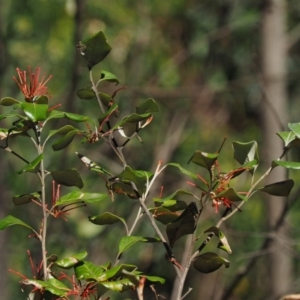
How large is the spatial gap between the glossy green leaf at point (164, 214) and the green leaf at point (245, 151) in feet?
0.32

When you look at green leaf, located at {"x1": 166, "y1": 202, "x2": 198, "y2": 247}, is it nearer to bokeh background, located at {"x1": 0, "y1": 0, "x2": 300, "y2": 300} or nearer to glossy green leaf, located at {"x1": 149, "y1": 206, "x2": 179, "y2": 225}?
glossy green leaf, located at {"x1": 149, "y1": 206, "x2": 179, "y2": 225}

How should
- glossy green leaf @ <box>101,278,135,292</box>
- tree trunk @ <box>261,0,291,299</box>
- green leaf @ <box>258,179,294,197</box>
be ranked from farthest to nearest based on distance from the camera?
1. tree trunk @ <box>261,0,291,299</box>
2. green leaf @ <box>258,179,294,197</box>
3. glossy green leaf @ <box>101,278,135,292</box>

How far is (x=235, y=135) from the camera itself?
3918 millimetres

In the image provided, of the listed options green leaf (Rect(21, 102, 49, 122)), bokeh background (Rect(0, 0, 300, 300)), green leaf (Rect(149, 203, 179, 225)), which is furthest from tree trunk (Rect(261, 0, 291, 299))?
green leaf (Rect(21, 102, 49, 122))

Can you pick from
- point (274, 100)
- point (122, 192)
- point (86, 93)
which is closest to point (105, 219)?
point (122, 192)

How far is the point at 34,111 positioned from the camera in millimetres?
755

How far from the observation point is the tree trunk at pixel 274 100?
2.62 meters

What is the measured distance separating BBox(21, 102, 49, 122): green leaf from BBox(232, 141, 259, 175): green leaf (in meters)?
0.21

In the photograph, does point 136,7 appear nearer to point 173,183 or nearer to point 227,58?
point 227,58

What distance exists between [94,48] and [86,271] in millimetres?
256

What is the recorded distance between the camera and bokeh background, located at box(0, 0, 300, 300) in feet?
9.35

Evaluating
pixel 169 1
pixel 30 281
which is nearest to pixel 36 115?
pixel 30 281

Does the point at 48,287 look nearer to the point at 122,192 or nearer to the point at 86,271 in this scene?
the point at 86,271

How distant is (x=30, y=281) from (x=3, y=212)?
167cm
